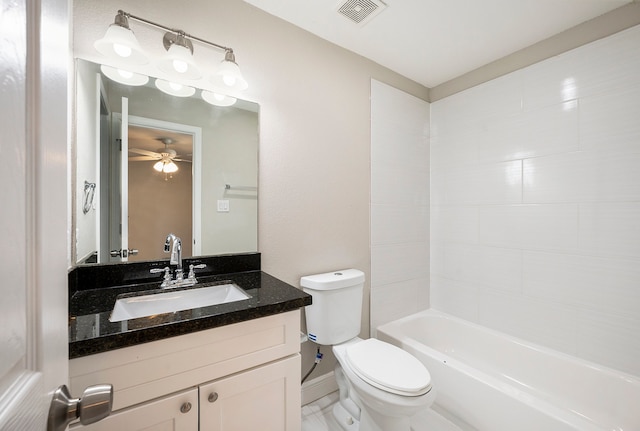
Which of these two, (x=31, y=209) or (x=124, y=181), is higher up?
(x=124, y=181)

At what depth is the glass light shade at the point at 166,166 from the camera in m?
1.36

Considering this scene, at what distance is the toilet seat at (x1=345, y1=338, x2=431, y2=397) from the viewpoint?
1235 mm

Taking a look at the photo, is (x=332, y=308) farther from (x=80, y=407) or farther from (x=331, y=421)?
(x=80, y=407)

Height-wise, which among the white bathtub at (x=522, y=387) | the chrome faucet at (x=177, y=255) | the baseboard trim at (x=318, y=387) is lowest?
the baseboard trim at (x=318, y=387)

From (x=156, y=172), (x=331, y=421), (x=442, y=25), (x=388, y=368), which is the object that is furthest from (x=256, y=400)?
(x=442, y=25)

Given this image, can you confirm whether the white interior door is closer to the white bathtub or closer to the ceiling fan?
the ceiling fan

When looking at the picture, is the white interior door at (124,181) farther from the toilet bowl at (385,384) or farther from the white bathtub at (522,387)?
the white bathtub at (522,387)

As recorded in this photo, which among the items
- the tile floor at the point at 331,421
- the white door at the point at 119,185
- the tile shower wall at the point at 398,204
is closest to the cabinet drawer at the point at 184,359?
the white door at the point at 119,185

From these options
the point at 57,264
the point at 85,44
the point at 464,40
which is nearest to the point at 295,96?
the point at 85,44

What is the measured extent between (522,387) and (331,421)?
128 cm

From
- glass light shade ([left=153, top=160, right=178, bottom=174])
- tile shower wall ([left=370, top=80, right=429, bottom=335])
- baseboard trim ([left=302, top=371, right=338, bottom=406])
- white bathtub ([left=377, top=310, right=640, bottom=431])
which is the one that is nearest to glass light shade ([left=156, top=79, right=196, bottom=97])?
glass light shade ([left=153, top=160, right=178, bottom=174])

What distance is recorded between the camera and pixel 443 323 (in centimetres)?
230

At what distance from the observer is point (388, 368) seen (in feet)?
4.48

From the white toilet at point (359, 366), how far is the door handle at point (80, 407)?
116 cm
